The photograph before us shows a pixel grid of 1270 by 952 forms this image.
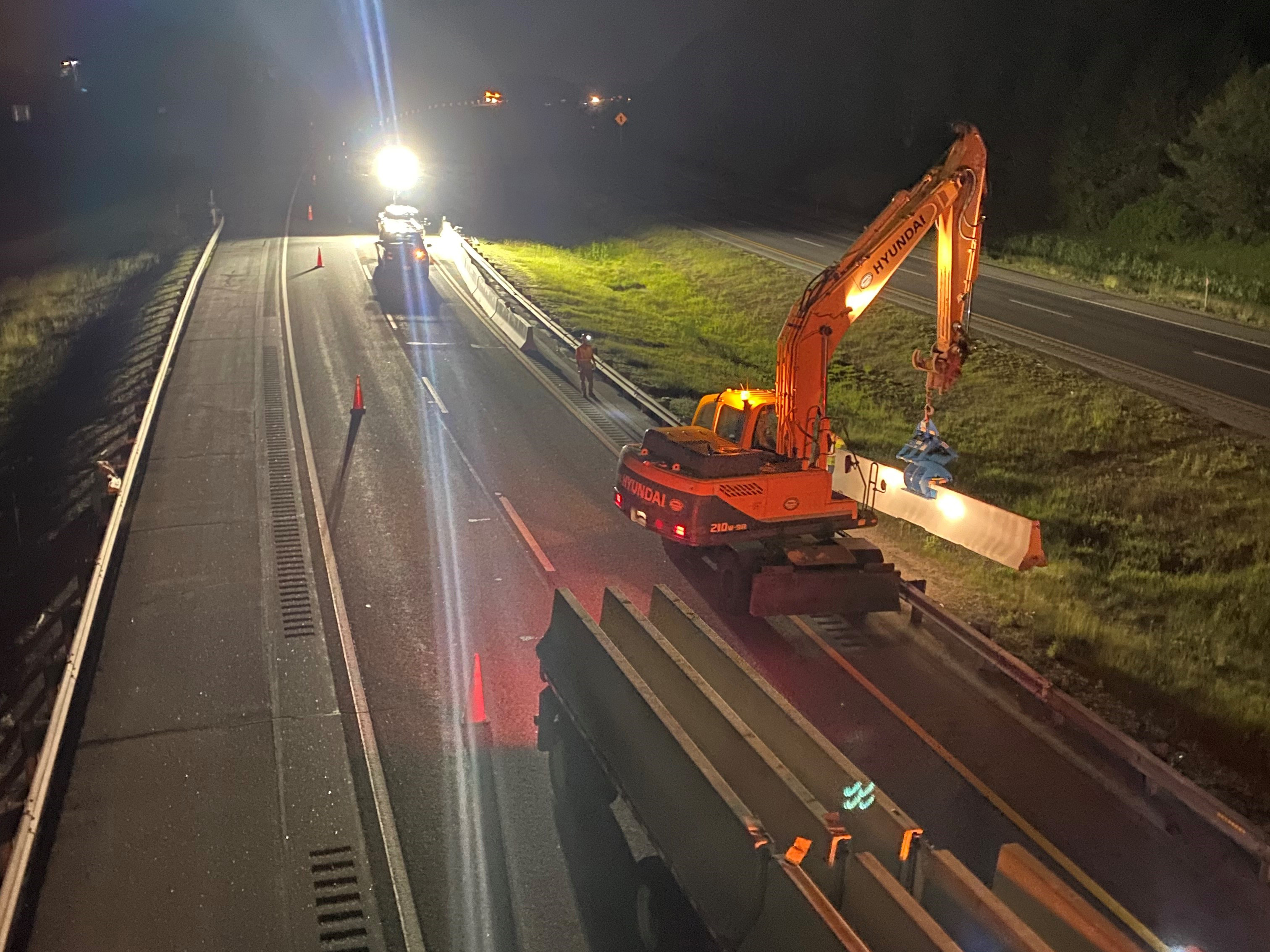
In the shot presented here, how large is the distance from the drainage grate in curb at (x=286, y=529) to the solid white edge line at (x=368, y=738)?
308 mm

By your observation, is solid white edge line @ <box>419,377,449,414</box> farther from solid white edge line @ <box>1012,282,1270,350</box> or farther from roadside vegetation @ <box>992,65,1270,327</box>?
roadside vegetation @ <box>992,65,1270,327</box>

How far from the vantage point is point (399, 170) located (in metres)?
68.2

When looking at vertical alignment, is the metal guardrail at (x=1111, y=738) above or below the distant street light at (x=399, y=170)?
below

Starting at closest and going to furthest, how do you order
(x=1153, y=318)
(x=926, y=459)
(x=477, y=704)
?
(x=477, y=704), (x=926, y=459), (x=1153, y=318)

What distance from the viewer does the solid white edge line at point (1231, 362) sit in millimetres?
27203

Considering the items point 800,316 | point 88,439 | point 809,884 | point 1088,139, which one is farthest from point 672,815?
point 1088,139

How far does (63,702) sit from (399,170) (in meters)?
61.6

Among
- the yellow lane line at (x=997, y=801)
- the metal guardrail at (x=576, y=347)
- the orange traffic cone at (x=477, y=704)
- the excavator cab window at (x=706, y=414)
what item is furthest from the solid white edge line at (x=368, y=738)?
the metal guardrail at (x=576, y=347)

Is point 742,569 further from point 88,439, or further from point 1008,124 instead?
point 1008,124

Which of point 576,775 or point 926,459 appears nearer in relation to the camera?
point 576,775

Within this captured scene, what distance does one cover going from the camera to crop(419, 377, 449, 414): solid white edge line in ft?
77.5

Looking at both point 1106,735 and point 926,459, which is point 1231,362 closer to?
point 926,459

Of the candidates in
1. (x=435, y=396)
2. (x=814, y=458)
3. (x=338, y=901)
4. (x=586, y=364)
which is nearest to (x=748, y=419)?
(x=814, y=458)

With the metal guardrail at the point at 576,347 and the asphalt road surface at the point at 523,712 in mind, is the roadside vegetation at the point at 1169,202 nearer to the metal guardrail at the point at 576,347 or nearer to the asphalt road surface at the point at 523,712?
the metal guardrail at the point at 576,347
